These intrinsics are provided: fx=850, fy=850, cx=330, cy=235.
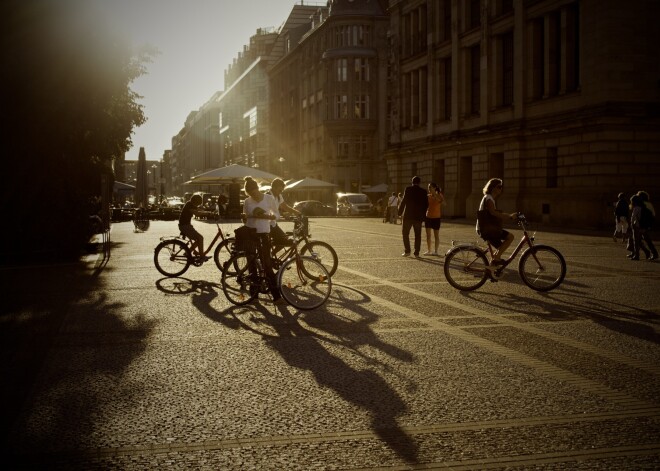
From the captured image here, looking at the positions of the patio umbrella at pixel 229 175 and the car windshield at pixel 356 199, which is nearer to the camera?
the patio umbrella at pixel 229 175

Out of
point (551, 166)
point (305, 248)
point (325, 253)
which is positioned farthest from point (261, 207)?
point (551, 166)

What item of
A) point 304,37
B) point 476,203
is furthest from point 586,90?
point 304,37

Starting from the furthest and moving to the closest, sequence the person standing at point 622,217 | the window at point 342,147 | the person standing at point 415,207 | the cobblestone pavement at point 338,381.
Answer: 1. the window at point 342,147
2. the person standing at point 622,217
3. the person standing at point 415,207
4. the cobblestone pavement at point 338,381

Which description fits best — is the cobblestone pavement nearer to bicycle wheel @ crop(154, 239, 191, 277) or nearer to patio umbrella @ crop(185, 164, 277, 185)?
bicycle wheel @ crop(154, 239, 191, 277)

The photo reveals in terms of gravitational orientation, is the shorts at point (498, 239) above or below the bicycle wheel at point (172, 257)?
above

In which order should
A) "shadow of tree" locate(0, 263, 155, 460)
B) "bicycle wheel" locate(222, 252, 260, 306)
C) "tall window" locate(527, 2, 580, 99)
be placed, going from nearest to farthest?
"shadow of tree" locate(0, 263, 155, 460), "bicycle wheel" locate(222, 252, 260, 306), "tall window" locate(527, 2, 580, 99)

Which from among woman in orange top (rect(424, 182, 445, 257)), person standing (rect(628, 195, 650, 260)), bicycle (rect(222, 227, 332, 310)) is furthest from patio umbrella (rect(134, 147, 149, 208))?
bicycle (rect(222, 227, 332, 310))

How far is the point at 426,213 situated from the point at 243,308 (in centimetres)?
995

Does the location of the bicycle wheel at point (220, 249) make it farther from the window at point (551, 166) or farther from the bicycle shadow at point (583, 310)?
the window at point (551, 166)

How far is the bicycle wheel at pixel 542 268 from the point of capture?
1221 cm

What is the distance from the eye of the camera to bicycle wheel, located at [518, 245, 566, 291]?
12211 mm

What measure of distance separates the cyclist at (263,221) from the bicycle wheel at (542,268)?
3782mm

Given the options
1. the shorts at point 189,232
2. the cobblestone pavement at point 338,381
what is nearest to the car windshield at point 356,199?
the shorts at point 189,232

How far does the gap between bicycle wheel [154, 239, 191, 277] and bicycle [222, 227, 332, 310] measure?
3.97 metres
